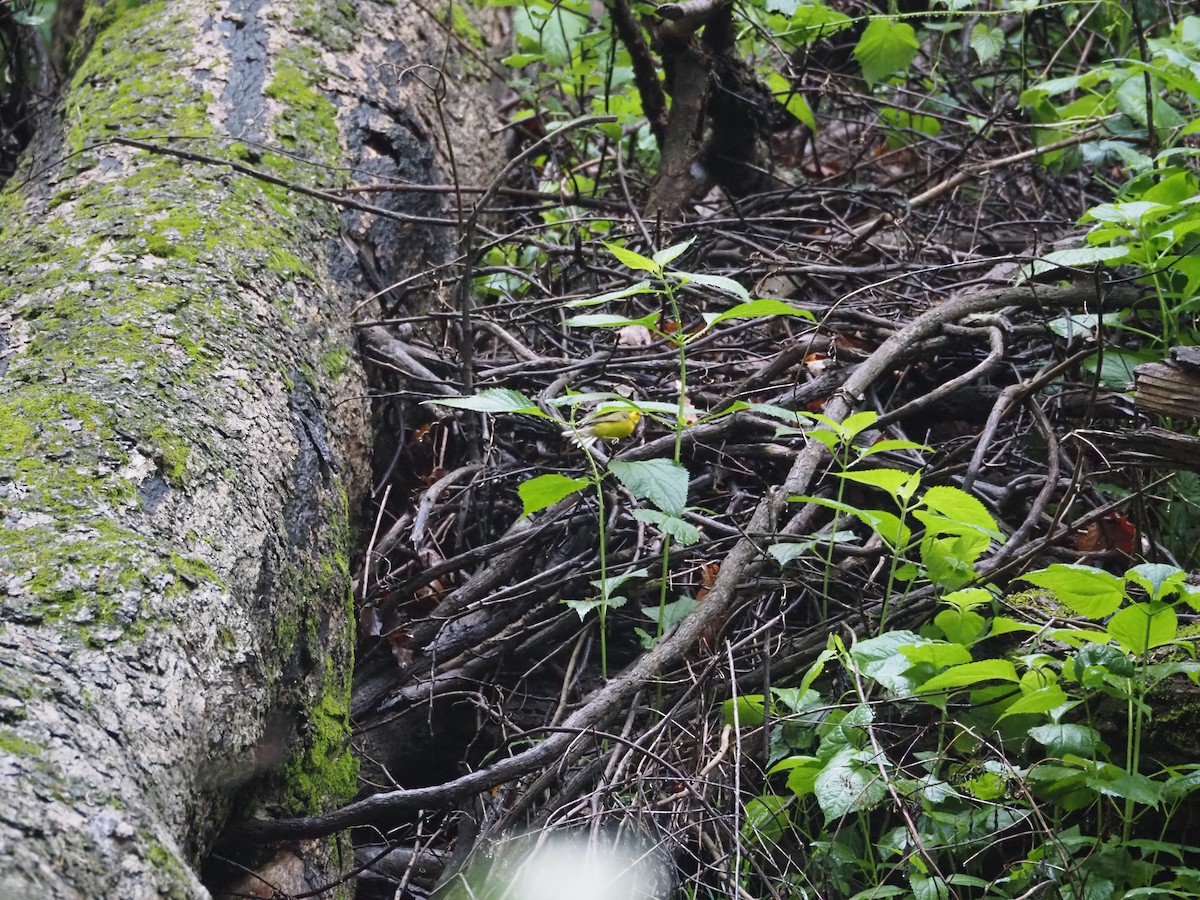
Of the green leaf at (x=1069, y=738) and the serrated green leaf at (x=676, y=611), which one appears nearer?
the green leaf at (x=1069, y=738)

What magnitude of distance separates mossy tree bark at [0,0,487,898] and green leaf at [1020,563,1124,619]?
1.14m

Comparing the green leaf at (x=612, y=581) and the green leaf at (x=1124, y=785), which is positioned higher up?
the green leaf at (x=612, y=581)

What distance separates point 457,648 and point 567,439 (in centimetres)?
55

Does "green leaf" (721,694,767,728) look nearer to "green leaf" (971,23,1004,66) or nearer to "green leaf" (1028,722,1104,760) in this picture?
"green leaf" (1028,722,1104,760)

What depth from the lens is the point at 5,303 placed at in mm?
1796

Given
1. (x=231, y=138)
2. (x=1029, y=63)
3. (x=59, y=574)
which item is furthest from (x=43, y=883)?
(x=1029, y=63)

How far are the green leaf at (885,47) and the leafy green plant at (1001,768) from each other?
2092 mm

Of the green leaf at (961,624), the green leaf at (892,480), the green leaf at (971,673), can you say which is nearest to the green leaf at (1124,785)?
the green leaf at (971,673)

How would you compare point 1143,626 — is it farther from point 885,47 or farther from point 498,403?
point 885,47

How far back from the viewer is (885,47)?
303 cm

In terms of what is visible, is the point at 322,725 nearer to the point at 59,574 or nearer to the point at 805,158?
the point at 59,574

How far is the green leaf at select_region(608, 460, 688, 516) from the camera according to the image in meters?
1.50

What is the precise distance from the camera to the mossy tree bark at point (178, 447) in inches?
43.4

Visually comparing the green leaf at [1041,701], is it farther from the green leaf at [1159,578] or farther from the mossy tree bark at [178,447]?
the mossy tree bark at [178,447]
